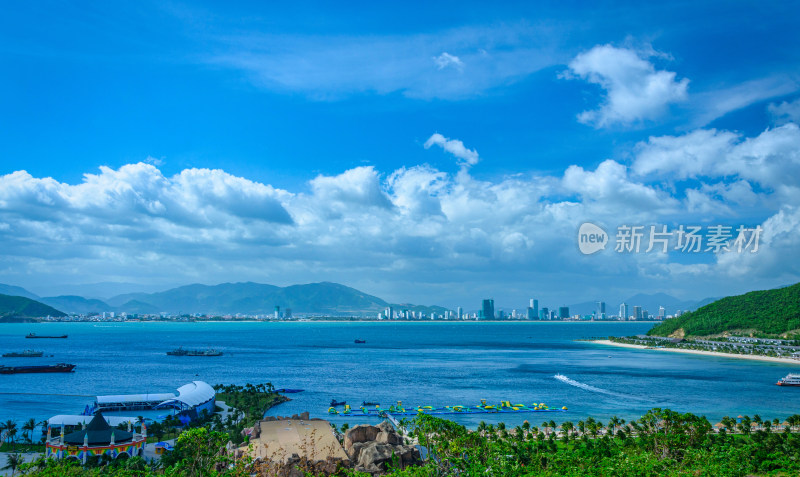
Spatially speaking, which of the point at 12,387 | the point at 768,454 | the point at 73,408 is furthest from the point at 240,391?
the point at 768,454

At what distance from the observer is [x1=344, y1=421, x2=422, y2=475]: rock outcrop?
28047 mm

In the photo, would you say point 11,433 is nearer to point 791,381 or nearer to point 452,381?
point 452,381

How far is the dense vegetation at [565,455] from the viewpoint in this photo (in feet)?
60.1

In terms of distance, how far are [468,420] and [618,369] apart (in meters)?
53.5

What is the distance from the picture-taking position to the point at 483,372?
9081 cm

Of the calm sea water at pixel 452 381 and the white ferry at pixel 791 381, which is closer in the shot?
the calm sea water at pixel 452 381

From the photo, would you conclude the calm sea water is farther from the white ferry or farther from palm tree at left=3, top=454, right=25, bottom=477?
palm tree at left=3, top=454, right=25, bottom=477

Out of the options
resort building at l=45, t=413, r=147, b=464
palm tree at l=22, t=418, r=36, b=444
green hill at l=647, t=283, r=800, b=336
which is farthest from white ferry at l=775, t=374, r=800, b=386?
palm tree at l=22, t=418, r=36, b=444

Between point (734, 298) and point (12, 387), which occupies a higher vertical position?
point (734, 298)

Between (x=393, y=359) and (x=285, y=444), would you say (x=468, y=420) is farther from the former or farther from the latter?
(x=393, y=359)

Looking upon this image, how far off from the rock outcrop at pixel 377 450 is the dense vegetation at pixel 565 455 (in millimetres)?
1276

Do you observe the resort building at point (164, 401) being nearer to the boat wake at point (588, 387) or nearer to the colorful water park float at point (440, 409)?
the colorful water park float at point (440, 409)

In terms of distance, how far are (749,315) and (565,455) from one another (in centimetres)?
15805

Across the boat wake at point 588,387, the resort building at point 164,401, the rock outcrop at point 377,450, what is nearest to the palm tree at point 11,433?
the resort building at point 164,401
